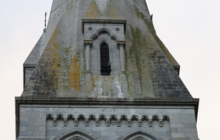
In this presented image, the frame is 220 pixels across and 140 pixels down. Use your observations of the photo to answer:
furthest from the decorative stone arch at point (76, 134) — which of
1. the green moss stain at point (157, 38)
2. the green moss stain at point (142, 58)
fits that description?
the green moss stain at point (157, 38)

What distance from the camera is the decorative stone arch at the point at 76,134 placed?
1414 inches

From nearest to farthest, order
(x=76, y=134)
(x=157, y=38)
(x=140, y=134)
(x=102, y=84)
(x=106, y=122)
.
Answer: (x=76, y=134)
(x=140, y=134)
(x=106, y=122)
(x=102, y=84)
(x=157, y=38)

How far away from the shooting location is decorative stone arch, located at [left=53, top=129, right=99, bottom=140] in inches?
1414

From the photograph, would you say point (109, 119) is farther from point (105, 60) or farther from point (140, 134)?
point (105, 60)

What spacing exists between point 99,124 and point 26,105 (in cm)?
358

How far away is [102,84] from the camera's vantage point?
126ft

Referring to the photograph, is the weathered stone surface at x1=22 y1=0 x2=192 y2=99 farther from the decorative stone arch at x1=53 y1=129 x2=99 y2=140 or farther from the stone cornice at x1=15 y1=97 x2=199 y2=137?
the decorative stone arch at x1=53 y1=129 x2=99 y2=140

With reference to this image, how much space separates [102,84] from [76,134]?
337cm

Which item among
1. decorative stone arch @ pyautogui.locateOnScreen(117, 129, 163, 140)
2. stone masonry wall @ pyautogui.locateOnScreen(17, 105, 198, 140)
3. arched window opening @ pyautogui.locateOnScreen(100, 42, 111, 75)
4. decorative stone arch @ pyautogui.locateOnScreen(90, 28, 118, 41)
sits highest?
decorative stone arch @ pyautogui.locateOnScreen(90, 28, 118, 41)

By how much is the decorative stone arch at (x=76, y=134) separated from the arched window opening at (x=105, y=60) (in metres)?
4.31

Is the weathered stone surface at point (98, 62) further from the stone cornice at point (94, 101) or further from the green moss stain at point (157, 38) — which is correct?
the stone cornice at point (94, 101)

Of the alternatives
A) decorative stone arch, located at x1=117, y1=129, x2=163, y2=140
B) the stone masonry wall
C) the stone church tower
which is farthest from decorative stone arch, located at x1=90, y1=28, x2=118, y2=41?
decorative stone arch, located at x1=117, y1=129, x2=163, y2=140

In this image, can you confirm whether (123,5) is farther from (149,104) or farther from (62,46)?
(149,104)

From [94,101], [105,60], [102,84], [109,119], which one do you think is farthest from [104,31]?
[109,119]
